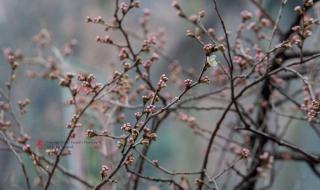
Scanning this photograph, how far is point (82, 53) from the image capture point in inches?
69.1

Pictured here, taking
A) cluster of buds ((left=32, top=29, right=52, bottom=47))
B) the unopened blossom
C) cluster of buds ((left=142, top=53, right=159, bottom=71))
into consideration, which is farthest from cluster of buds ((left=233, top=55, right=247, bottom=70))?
cluster of buds ((left=32, top=29, right=52, bottom=47))

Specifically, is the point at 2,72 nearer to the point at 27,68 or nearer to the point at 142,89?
the point at 27,68

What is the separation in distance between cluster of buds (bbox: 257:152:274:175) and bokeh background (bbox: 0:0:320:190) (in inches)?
17.2

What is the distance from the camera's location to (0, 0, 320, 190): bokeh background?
1.55 meters

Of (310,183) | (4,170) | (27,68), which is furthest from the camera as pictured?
(27,68)

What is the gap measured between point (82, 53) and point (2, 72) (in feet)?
1.03

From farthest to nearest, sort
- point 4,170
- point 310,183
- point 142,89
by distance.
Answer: point 4,170, point 310,183, point 142,89

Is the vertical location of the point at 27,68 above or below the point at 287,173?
above

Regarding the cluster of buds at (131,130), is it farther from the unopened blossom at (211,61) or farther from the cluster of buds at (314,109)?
the cluster of buds at (314,109)

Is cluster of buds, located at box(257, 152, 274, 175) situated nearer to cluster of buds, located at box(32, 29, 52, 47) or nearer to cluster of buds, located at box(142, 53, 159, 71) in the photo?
cluster of buds, located at box(142, 53, 159, 71)

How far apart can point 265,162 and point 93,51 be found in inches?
37.8

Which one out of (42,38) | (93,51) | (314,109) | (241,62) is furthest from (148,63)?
(93,51)

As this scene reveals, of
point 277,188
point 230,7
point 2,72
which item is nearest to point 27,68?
point 2,72

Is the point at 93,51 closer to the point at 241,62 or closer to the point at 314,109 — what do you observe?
the point at 241,62
